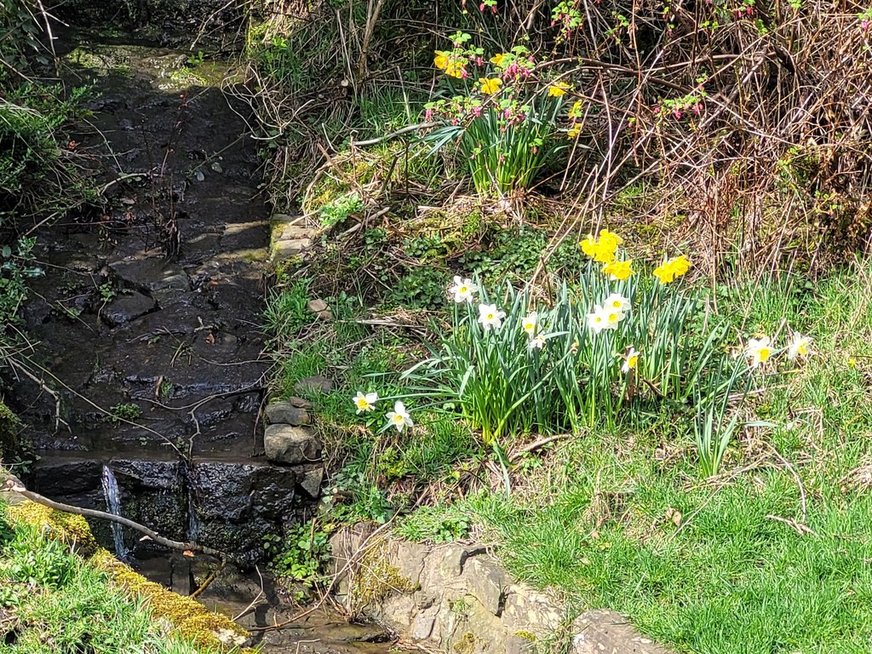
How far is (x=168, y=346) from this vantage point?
553cm

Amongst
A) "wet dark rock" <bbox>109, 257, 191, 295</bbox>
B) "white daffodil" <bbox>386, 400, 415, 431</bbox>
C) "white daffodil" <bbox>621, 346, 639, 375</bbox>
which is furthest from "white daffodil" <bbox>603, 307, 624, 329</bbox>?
"wet dark rock" <bbox>109, 257, 191, 295</bbox>

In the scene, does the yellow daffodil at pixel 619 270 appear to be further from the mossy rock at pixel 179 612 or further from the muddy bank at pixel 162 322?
the mossy rock at pixel 179 612

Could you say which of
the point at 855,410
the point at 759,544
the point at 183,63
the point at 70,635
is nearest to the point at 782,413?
the point at 855,410

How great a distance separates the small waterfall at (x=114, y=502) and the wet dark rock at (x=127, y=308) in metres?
1.28

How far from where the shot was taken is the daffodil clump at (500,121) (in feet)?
16.9

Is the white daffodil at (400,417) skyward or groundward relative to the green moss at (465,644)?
skyward

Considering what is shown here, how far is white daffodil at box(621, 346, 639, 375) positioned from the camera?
12.5 feet

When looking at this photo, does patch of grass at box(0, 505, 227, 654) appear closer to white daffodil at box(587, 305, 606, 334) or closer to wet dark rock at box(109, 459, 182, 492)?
wet dark rock at box(109, 459, 182, 492)

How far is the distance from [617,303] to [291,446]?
1.84 m

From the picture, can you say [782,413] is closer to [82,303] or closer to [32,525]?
[32,525]

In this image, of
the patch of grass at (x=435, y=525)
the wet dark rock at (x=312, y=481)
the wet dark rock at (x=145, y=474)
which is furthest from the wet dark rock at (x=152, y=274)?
the patch of grass at (x=435, y=525)

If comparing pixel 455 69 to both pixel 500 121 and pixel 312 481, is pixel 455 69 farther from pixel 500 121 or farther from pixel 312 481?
pixel 312 481

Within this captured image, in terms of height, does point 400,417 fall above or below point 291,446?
above

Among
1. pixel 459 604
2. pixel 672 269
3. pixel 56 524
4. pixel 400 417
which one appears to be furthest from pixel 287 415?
pixel 672 269
